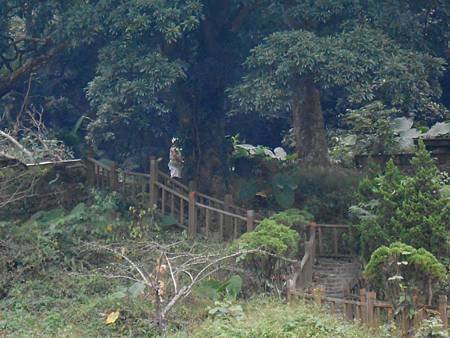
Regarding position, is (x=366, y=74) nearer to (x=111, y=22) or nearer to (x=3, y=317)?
(x=111, y=22)

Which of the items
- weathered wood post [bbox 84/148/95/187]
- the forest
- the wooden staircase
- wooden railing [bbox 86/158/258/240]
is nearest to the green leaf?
the forest

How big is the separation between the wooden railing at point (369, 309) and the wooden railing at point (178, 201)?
3.77 metres

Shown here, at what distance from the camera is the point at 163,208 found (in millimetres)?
16359

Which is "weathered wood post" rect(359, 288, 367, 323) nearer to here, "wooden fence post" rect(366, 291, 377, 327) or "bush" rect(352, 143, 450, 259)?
"wooden fence post" rect(366, 291, 377, 327)

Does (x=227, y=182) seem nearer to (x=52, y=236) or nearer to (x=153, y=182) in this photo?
(x=153, y=182)

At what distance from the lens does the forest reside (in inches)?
478

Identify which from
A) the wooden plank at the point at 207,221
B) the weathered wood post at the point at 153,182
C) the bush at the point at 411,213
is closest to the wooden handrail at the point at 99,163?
the weathered wood post at the point at 153,182

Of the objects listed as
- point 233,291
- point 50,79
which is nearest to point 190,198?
point 233,291

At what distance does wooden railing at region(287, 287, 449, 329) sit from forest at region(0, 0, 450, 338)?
27mm

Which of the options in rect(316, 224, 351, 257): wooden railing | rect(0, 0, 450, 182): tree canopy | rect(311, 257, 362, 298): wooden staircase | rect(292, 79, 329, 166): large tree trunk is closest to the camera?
rect(311, 257, 362, 298): wooden staircase

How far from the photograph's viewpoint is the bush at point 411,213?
41.9ft

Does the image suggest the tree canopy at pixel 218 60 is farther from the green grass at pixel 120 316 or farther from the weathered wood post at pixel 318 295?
the weathered wood post at pixel 318 295

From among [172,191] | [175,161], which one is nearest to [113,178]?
[172,191]

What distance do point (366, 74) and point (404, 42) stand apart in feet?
5.18
